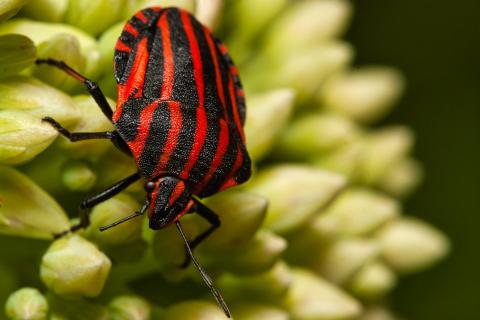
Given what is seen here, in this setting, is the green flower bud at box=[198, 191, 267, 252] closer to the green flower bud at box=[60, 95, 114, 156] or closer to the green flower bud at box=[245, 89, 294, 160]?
the green flower bud at box=[245, 89, 294, 160]

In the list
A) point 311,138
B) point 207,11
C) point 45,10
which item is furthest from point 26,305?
point 311,138

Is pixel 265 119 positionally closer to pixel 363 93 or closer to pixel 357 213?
pixel 357 213

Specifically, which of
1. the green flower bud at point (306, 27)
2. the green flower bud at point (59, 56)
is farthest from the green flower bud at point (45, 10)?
the green flower bud at point (306, 27)

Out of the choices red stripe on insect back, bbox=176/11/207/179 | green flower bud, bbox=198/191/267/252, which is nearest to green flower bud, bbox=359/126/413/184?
green flower bud, bbox=198/191/267/252

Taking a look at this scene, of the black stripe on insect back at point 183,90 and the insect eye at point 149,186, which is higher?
the black stripe on insect back at point 183,90

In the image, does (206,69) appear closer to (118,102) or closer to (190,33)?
(190,33)

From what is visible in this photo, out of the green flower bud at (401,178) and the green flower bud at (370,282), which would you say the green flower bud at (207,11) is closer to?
the green flower bud at (370,282)
